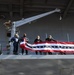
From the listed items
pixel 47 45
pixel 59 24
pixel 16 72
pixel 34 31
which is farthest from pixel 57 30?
pixel 16 72

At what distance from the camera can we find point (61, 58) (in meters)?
14.7

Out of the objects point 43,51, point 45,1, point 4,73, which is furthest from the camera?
point 45,1

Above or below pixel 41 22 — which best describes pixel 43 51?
below

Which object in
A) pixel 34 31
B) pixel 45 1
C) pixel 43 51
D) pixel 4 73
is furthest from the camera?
pixel 34 31

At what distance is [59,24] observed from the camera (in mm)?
24000

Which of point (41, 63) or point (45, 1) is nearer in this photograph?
point (41, 63)

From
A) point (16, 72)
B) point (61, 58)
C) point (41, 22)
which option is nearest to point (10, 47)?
point (16, 72)

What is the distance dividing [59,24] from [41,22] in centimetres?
158

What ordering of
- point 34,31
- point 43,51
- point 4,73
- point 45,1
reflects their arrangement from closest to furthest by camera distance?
point 4,73 < point 43,51 < point 45,1 < point 34,31

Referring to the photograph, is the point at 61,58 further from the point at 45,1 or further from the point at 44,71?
the point at 45,1

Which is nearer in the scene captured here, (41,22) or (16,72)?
(16,72)

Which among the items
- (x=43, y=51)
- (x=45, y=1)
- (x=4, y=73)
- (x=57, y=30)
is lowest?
(x=4, y=73)

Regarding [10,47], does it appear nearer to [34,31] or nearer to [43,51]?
[43,51]

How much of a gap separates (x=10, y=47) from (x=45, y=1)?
23.1 ft
